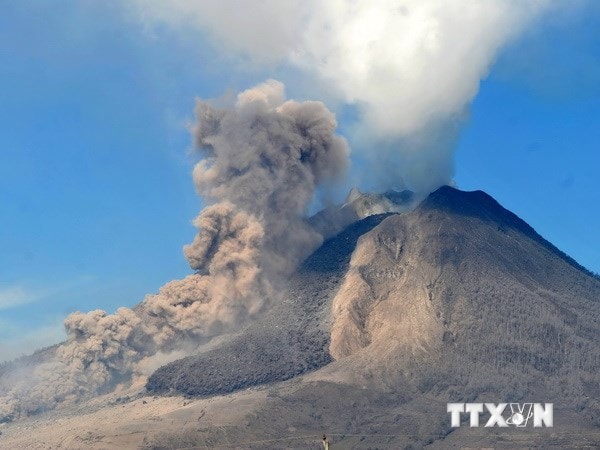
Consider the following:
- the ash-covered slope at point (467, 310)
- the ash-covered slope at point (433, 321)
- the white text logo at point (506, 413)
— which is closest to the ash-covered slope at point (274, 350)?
the ash-covered slope at point (433, 321)

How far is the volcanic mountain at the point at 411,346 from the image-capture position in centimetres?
11419

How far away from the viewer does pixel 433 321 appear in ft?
441

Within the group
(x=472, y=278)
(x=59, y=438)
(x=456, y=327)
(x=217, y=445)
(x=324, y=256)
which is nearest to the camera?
(x=217, y=445)

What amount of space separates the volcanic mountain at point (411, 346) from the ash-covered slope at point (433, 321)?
22cm

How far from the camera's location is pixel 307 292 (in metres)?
149

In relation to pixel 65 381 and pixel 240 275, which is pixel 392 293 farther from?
pixel 65 381

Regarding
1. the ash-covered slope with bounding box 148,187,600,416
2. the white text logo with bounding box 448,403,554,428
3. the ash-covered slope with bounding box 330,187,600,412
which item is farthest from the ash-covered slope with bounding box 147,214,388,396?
the white text logo with bounding box 448,403,554,428

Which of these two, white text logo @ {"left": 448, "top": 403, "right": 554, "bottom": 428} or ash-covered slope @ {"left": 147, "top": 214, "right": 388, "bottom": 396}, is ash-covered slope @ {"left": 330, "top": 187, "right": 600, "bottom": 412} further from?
ash-covered slope @ {"left": 147, "top": 214, "right": 388, "bottom": 396}

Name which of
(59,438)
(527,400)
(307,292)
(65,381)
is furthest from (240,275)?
(527,400)

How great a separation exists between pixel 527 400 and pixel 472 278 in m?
28.5

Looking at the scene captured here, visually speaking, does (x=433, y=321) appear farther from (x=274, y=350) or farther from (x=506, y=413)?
(x=506, y=413)

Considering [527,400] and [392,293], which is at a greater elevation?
[392,293]

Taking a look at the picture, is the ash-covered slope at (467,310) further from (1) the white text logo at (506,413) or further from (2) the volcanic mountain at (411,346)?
(1) the white text logo at (506,413)

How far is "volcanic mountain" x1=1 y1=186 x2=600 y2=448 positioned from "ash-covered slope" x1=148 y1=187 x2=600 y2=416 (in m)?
0.22
